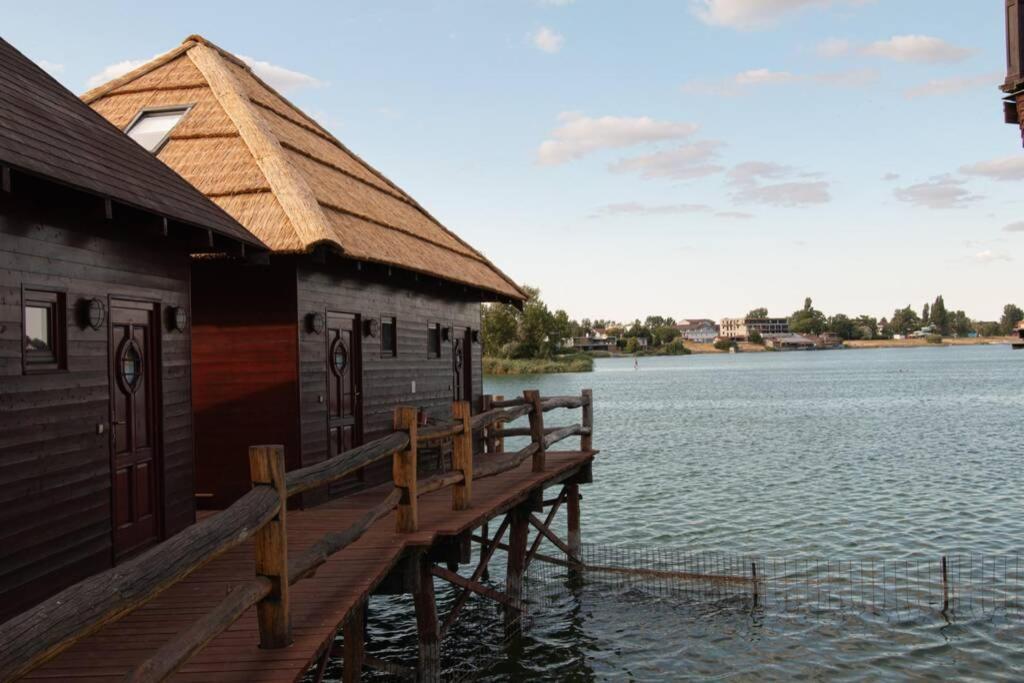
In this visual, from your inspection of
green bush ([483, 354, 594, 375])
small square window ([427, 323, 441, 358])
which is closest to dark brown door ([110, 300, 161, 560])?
small square window ([427, 323, 441, 358])

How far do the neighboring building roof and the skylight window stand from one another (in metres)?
3.70

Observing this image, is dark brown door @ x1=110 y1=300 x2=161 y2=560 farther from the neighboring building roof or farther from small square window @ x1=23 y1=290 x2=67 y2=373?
the neighboring building roof

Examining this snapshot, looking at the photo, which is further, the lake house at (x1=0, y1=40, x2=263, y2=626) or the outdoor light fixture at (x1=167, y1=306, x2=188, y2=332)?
the outdoor light fixture at (x1=167, y1=306, x2=188, y2=332)

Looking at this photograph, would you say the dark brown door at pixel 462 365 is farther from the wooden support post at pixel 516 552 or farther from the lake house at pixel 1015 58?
the lake house at pixel 1015 58

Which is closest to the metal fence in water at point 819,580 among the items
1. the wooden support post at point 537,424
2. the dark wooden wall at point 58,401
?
the wooden support post at point 537,424

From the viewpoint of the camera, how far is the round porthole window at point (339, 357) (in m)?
13.5

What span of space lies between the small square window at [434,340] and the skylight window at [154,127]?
573 cm

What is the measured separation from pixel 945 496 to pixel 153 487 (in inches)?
853

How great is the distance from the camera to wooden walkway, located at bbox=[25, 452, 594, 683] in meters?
5.87

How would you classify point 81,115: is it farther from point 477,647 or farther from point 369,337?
point 477,647

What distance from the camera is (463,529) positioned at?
9.77 meters

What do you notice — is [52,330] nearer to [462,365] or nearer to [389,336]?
[389,336]

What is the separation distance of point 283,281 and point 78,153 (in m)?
4.22

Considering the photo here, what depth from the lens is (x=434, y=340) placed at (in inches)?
710
